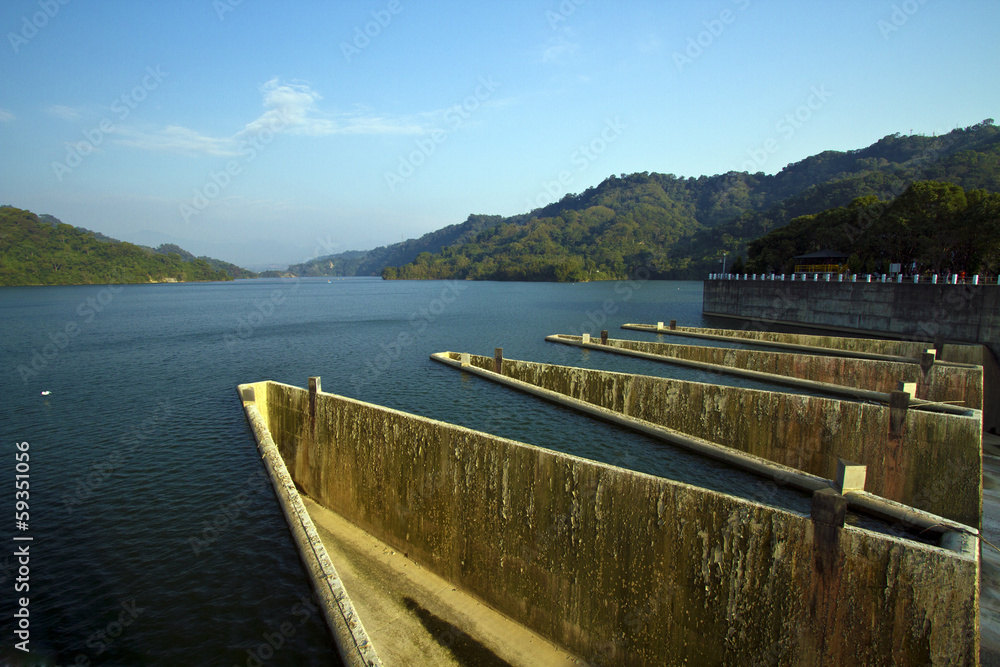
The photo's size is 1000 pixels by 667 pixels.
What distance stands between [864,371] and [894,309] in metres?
24.6

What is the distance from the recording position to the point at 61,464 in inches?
576

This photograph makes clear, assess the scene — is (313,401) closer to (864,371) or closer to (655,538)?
(655,538)

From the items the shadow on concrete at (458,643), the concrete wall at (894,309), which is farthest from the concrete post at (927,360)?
the shadow on concrete at (458,643)

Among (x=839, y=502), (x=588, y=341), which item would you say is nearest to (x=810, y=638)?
(x=839, y=502)

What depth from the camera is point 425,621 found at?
8.31m

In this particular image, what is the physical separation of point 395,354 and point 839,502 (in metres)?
30.8

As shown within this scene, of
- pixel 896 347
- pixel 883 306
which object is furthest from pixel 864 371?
pixel 883 306

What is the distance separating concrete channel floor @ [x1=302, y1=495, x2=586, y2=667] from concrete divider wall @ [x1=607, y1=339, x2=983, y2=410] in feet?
53.8

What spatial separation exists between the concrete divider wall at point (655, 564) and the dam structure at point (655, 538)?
0.02m

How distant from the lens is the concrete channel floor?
24.8ft

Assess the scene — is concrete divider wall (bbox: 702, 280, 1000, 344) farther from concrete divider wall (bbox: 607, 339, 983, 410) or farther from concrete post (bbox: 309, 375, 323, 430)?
concrete post (bbox: 309, 375, 323, 430)

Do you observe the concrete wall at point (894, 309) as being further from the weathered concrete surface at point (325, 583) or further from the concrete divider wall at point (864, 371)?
the weathered concrete surface at point (325, 583)

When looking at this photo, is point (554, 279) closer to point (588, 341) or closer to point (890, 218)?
point (890, 218)

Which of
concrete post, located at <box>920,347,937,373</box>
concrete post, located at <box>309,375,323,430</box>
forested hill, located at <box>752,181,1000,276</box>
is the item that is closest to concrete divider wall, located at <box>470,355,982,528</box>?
concrete post, located at <box>920,347,937,373</box>
